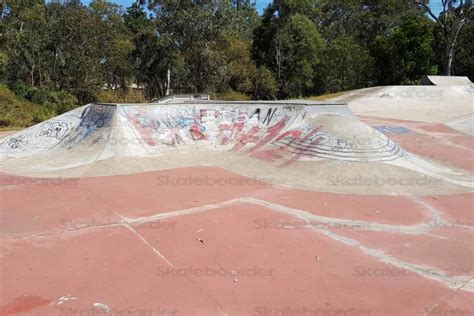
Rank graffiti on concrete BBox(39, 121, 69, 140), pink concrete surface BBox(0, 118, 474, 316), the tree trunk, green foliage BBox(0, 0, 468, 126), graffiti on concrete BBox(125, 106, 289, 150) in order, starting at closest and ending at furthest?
pink concrete surface BBox(0, 118, 474, 316) → graffiti on concrete BBox(125, 106, 289, 150) → graffiti on concrete BBox(39, 121, 69, 140) → green foliage BBox(0, 0, 468, 126) → the tree trunk

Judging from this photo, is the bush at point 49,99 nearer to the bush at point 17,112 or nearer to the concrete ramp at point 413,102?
the bush at point 17,112

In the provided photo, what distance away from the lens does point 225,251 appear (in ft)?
14.8

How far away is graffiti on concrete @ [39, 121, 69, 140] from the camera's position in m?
10.6

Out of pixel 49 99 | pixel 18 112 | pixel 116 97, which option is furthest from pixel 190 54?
pixel 18 112

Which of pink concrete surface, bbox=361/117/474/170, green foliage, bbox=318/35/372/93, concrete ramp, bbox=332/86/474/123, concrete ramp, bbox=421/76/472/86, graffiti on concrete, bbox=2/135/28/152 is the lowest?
pink concrete surface, bbox=361/117/474/170

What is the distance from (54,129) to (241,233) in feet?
25.0

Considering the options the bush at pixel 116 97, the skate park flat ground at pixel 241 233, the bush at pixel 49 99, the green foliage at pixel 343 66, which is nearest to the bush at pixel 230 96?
the bush at pixel 116 97

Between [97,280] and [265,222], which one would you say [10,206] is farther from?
[265,222]

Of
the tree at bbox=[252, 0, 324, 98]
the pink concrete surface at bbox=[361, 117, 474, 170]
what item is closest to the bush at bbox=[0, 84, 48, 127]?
the pink concrete surface at bbox=[361, 117, 474, 170]

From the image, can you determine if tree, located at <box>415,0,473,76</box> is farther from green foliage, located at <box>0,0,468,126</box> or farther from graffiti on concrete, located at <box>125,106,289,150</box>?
graffiti on concrete, located at <box>125,106,289,150</box>

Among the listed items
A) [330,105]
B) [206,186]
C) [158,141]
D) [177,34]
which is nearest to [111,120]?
[158,141]

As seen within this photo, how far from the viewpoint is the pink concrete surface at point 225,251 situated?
3.47 meters

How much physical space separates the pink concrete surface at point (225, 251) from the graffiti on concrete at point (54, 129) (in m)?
3.60

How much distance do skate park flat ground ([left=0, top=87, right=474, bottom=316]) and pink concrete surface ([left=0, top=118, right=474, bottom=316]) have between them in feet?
0.06
